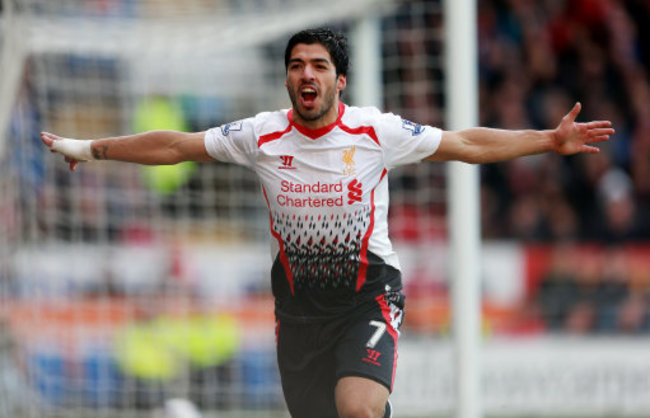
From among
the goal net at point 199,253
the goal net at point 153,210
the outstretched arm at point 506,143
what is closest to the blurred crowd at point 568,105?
the goal net at point 199,253

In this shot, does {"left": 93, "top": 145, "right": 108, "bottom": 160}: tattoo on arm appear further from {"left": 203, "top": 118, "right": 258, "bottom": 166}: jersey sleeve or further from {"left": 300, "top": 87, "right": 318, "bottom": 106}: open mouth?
{"left": 300, "top": 87, "right": 318, "bottom": 106}: open mouth

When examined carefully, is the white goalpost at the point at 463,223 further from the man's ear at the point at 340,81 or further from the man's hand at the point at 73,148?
the man's hand at the point at 73,148

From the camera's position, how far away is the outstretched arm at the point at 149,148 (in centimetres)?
589

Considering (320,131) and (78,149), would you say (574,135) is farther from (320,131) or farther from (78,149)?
(78,149)

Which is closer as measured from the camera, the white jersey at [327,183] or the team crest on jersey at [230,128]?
the white jersey at [327,183]

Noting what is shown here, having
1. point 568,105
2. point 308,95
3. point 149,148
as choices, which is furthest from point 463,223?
point 568,105

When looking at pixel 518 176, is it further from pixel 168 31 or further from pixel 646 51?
pixel 168 31

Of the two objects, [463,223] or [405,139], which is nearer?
[405,139]

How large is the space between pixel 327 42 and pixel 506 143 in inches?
40.9

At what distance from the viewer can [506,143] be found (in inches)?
227

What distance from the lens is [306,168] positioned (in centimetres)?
574

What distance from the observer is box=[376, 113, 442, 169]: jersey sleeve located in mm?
5773

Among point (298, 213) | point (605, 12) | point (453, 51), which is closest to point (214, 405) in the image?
point (453, 51)

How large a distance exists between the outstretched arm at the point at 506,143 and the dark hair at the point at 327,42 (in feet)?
2.12
